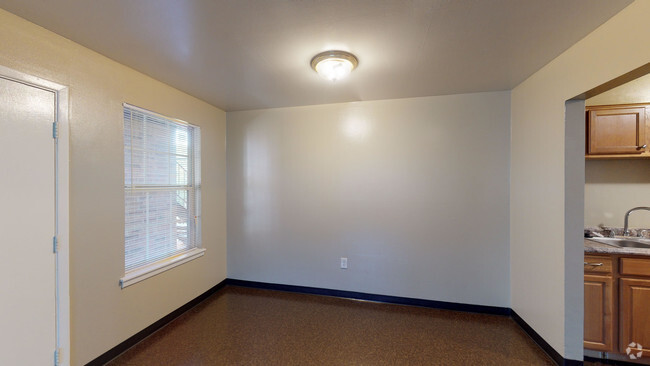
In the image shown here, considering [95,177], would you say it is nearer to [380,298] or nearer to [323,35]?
[323,35]

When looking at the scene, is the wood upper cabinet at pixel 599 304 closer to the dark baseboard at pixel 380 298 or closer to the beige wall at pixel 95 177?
the dark baseboard at pixel 380 298

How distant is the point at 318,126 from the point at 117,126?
199 cm

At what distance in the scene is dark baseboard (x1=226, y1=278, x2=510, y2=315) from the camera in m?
2.73

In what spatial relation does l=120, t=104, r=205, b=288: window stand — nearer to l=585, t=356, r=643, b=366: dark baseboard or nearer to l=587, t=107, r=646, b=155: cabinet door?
l=585, t=356, r=643, b=366: dark baseboard

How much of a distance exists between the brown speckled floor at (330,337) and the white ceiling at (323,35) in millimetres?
2430

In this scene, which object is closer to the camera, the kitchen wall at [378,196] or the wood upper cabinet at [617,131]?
the wood upper cabinet at [617,131]

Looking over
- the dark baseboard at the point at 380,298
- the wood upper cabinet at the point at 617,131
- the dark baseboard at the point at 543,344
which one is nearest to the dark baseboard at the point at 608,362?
the dark baseboard at the point at 543,344

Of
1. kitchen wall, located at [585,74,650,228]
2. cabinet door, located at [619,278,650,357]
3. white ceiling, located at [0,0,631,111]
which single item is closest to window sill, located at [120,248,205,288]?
white ceiling, located at [0,0,631,111]

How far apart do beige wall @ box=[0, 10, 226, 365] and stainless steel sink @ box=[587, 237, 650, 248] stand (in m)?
4.19

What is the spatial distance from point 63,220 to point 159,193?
0.86 metres

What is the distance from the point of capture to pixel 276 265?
3.33 m

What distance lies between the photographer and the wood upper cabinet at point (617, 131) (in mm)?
2143

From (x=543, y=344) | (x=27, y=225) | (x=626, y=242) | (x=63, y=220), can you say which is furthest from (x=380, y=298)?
(x=27, y=225)

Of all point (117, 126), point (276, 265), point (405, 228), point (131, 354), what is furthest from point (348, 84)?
point (131, 354)
